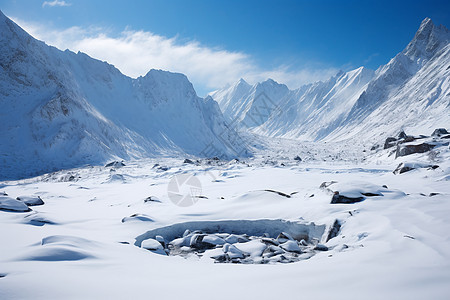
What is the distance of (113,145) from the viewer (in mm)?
35938

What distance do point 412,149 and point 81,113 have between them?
3623 centimetres

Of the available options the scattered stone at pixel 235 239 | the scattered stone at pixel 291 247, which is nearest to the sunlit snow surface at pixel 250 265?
the scattered stone at pixel 291 247

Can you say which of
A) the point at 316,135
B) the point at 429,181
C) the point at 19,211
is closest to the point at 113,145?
the point at 19,211

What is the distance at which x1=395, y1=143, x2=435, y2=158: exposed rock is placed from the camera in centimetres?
1624

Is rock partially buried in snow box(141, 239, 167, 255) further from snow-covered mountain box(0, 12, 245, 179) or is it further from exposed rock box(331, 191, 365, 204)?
snow-covered mountain box(0, 12, 245, 179)

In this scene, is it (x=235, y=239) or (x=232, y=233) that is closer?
(x=235, y=239)

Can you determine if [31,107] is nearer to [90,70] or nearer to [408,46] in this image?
[90,70]

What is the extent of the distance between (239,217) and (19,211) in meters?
5.82

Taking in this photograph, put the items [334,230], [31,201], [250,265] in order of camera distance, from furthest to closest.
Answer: [31,201] < [334,230] < [250,265]

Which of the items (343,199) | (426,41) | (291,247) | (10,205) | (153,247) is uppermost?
(426,41)

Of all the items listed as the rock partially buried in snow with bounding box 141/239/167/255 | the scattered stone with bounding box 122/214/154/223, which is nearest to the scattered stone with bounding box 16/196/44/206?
the scattered stone with bounding box 122/214/154/223

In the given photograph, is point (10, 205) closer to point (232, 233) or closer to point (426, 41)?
point (232, 233)

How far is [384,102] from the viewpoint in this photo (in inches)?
3536

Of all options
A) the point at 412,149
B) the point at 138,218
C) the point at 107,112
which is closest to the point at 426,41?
the point at 412,149
